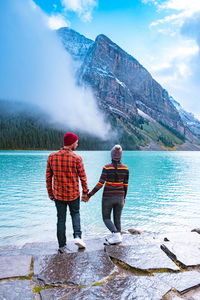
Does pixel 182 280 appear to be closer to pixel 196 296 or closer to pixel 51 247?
pixel 196 296

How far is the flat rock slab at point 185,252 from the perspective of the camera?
5301 mm

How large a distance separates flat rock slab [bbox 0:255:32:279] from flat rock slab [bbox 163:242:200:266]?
335cm

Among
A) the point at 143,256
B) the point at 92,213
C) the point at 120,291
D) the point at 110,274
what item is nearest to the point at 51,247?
the point at 143,256

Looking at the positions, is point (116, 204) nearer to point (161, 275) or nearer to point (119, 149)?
point (119, 149)

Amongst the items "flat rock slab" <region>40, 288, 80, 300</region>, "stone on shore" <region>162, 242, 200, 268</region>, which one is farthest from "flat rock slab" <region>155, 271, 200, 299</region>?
"flat rock slab" <region>40, 288, 80, 300</region>

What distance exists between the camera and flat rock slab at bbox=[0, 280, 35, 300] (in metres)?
3.82

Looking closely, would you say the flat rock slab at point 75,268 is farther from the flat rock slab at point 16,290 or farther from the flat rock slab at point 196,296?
the flat rock slab at point 196,296

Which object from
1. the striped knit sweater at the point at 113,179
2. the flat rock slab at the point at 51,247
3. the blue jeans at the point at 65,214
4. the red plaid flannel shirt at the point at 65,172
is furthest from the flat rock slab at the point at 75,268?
the striped knit sweater at the point at 113,179

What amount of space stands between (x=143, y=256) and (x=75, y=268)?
5.48 feet

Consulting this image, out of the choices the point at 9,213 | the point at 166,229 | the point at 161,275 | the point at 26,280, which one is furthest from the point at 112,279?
the point at 9,213

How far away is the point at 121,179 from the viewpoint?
685 centimetres

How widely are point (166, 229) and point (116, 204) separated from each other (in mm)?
7133

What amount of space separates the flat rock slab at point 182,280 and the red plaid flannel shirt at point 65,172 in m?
2.80

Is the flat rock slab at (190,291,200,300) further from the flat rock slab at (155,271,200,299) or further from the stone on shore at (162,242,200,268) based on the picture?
the stone on shore at (162,242,200,268)
